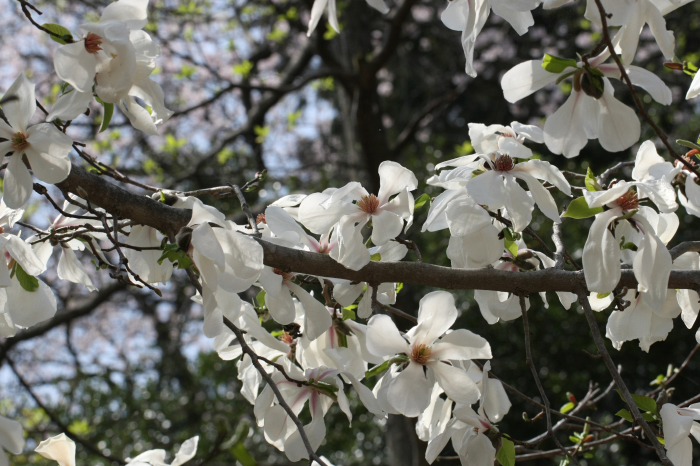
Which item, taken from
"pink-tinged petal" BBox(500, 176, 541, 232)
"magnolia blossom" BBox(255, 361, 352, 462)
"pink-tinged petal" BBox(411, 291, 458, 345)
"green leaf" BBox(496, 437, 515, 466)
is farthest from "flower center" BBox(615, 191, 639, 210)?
"magnolia blossom" BBox(255, 361, 352, 462)

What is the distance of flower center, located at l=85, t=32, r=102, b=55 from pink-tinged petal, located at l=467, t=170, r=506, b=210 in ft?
1.75

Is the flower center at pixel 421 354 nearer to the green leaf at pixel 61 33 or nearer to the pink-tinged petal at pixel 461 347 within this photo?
the pink-tinged petal at pixel 461 347

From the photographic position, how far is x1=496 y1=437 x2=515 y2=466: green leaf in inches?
35.7

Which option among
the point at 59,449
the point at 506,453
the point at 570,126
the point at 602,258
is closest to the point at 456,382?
the point at 506,453

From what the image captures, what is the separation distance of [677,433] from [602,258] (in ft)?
0.84

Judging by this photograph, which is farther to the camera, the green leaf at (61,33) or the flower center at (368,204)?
the flower center at (368,204)

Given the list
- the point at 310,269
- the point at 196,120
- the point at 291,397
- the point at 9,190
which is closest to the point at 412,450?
the point at 291,397

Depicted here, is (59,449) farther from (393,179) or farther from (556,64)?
(556,64)

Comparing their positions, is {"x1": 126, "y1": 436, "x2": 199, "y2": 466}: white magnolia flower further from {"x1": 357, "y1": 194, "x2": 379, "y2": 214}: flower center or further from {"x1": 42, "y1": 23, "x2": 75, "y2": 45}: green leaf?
{"x1": 42, "y1": 23, "x2": 75, "y2": 45}: green leaf

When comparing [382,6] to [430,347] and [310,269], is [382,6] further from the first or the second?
[430,347]

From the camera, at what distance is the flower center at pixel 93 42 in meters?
0.80

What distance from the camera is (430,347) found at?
0.87m

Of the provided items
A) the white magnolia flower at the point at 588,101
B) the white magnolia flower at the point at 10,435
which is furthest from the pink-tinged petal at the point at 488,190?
the white magnolia flower at the point at 10,435

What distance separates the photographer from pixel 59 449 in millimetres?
973
